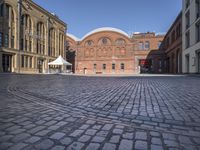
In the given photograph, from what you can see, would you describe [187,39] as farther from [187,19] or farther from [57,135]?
[57,135]

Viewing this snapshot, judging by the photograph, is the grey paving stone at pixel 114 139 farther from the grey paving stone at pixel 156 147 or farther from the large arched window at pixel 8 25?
the large arched window at pixel 8 25

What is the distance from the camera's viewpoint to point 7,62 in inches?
1242

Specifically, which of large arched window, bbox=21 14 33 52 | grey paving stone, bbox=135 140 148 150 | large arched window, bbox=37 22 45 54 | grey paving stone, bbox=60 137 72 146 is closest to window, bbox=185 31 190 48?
large arched window, bbox=21 14 33 52

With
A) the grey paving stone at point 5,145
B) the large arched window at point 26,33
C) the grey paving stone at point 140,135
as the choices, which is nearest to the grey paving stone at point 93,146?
the grey paving stone at point 140,135

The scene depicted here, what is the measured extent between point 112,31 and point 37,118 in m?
51.3

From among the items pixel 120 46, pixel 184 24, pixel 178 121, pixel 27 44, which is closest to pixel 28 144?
pixel 178 121

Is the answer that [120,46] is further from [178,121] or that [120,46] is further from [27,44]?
[178,121]

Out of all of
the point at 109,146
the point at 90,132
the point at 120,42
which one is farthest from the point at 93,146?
the point at 120,42

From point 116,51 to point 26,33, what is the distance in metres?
25.2

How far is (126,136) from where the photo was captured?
9.73 ft

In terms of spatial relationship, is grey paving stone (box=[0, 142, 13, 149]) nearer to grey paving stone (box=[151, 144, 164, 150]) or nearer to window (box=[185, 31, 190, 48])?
grey paving stone (box=[151, 144, 164, 150])

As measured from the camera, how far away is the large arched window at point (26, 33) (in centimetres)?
3506

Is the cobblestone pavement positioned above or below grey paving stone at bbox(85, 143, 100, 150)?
above

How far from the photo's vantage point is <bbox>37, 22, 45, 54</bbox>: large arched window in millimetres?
39906
